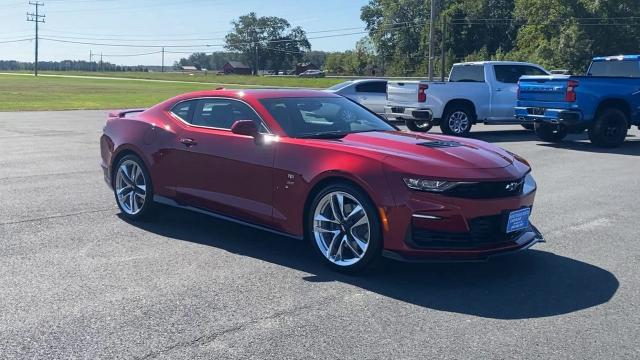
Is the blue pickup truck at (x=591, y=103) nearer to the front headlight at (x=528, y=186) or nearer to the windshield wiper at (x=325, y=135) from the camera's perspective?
the front headlight at (x=528, y=186)

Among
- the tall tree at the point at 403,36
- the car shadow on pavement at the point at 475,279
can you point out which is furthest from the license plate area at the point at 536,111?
the tall tree at the point at 403,36

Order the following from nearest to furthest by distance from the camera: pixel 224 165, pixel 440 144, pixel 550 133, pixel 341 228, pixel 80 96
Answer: pixel 341 228
pixel 440 144
pixel 224 165
pixel 550 133
pixel 80 96

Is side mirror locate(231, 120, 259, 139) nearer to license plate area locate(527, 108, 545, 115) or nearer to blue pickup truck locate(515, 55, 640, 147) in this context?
blue pickup truck locate(515, 55, 640, 147)

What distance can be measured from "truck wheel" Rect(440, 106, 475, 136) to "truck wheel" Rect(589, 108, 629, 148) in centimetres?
331

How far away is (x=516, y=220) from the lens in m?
5.32

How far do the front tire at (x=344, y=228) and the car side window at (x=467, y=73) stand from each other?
13545mm

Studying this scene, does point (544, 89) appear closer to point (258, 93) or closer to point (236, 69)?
point (258, 93)

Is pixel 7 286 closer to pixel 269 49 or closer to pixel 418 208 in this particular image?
pixel 418 208

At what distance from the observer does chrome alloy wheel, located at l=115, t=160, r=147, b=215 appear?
712 centimetres

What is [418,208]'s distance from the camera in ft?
16.4

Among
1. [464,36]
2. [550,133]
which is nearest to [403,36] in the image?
[464,36]

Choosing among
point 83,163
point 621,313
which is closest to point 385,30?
point 83,163

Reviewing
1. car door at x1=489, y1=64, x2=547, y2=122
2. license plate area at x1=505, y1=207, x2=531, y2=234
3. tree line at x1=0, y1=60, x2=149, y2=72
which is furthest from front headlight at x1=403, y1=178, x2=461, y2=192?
tree line at x1=0, y1=60, x2=149, y2=72

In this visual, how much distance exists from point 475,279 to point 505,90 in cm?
1346
